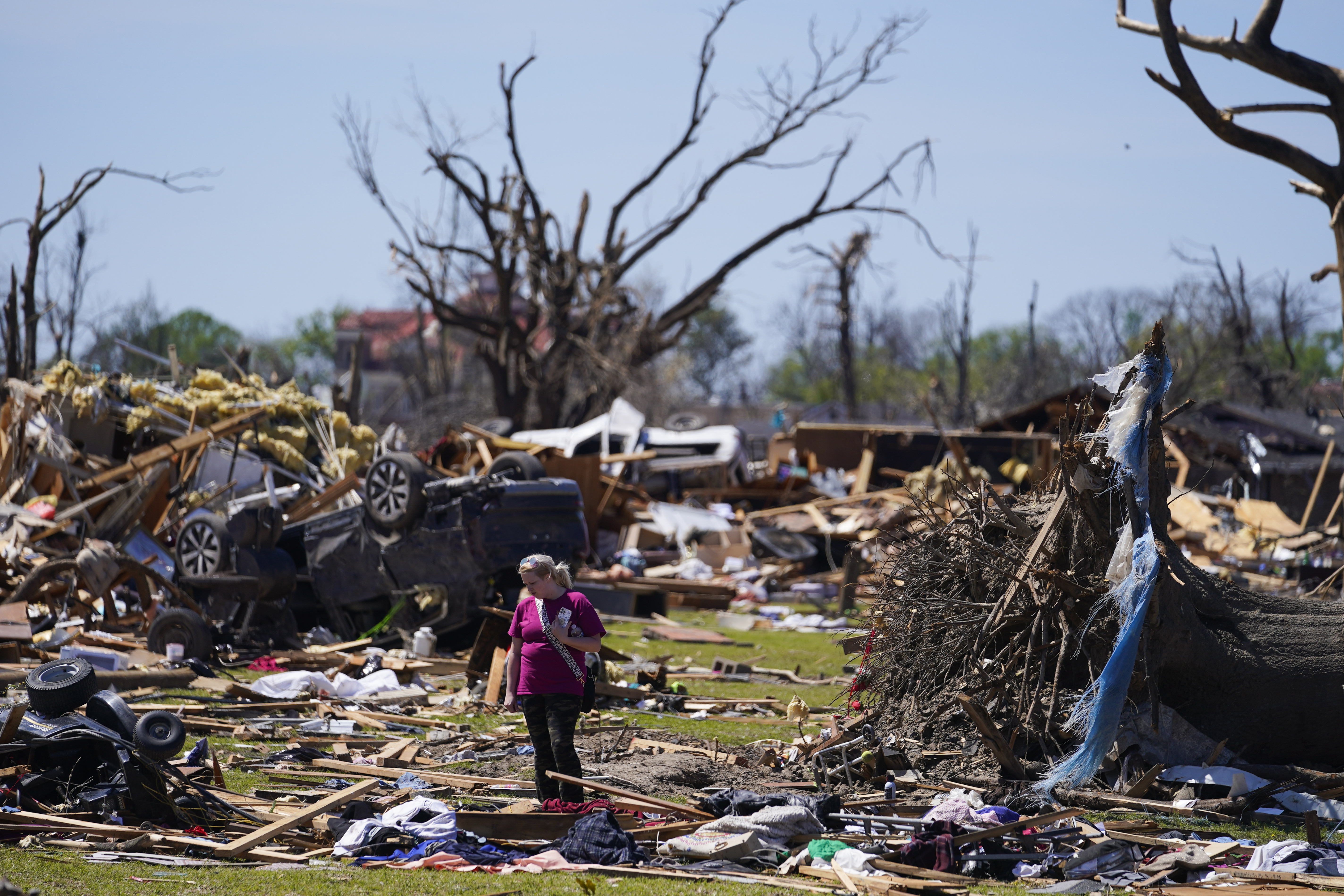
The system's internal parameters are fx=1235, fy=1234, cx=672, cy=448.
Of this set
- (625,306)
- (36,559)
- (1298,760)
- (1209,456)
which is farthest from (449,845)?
(1209,456)

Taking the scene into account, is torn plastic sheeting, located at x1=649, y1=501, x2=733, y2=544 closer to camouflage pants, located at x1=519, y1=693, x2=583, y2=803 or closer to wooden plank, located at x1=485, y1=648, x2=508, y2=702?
wooden plank, located at x1=485, y1=648, x2=508, y2=702

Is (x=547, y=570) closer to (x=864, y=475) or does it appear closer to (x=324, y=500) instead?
(x=324, y=500)

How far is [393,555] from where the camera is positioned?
1430cm

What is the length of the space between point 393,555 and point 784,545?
11513 mm

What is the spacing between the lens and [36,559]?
15.5 m

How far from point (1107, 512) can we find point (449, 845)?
474cm

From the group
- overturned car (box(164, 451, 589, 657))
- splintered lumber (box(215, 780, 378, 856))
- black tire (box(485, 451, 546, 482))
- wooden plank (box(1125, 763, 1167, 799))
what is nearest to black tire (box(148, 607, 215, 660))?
overturned car (box(164, 451, 589, 657))

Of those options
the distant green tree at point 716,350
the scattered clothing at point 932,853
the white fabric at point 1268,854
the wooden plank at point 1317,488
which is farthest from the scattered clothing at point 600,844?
the distant green tree at point 716,350

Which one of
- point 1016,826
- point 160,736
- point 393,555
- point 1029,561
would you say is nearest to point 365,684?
point 393,555

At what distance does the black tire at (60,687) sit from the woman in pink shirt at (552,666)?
242 cm

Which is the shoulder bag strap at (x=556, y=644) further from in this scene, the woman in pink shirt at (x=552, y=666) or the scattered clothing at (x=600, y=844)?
the scattered clothing at (x=600, y=844)

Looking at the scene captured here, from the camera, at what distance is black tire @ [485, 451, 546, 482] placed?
16375 mm

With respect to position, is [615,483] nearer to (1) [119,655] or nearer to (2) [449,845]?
(1) [119,655]

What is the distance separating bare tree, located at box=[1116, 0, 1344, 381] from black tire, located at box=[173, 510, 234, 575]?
1156 cm
